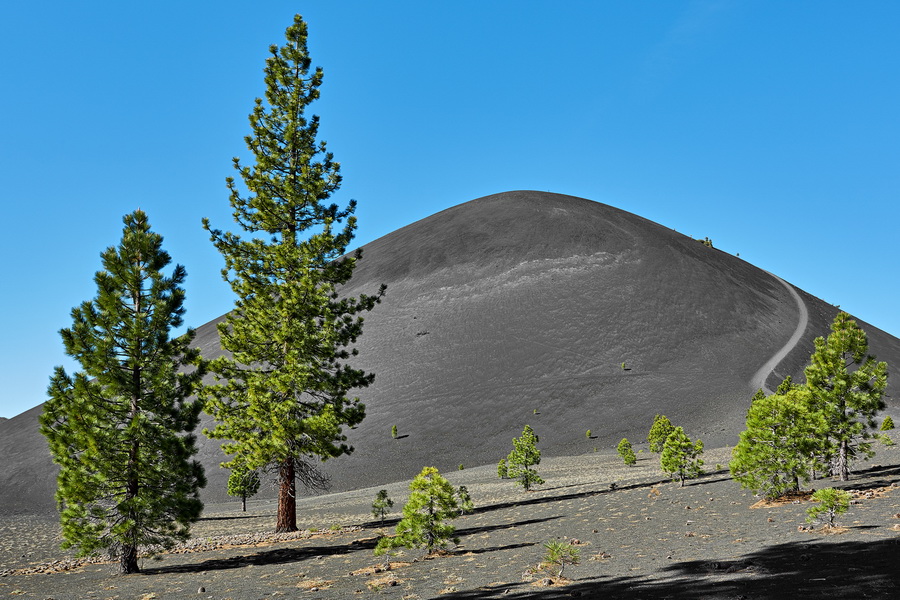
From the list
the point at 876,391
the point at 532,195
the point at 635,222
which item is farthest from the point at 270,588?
the point at 532,195

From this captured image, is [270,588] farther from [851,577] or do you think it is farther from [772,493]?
[772,493]

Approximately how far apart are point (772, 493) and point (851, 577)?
8162 millimetres

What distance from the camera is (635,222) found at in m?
133

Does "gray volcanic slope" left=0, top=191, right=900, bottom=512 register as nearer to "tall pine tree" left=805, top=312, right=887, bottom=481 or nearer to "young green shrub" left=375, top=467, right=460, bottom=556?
"tall pine tree" left=805, top=312, right=887, bottom=481

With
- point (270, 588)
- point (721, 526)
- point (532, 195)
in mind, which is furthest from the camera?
point (532, 195)

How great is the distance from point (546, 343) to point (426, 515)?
77.1 metres

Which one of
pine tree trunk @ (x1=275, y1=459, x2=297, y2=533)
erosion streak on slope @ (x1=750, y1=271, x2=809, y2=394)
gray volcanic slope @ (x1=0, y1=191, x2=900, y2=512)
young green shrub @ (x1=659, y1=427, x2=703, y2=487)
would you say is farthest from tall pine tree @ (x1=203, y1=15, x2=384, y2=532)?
erosion streak on slope @ (x1=750, y1=271, x2=809, y2=394)

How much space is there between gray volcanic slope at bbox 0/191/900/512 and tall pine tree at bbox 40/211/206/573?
1769 inches

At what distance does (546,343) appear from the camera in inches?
3462

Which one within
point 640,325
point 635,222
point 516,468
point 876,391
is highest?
point 635,222

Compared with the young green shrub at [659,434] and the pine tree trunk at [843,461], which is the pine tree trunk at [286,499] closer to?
the pine tree trunk at [843,461]

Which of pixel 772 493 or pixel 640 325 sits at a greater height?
pixel 640 325

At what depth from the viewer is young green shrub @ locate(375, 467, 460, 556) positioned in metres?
12.2

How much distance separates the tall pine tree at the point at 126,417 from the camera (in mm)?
13438
